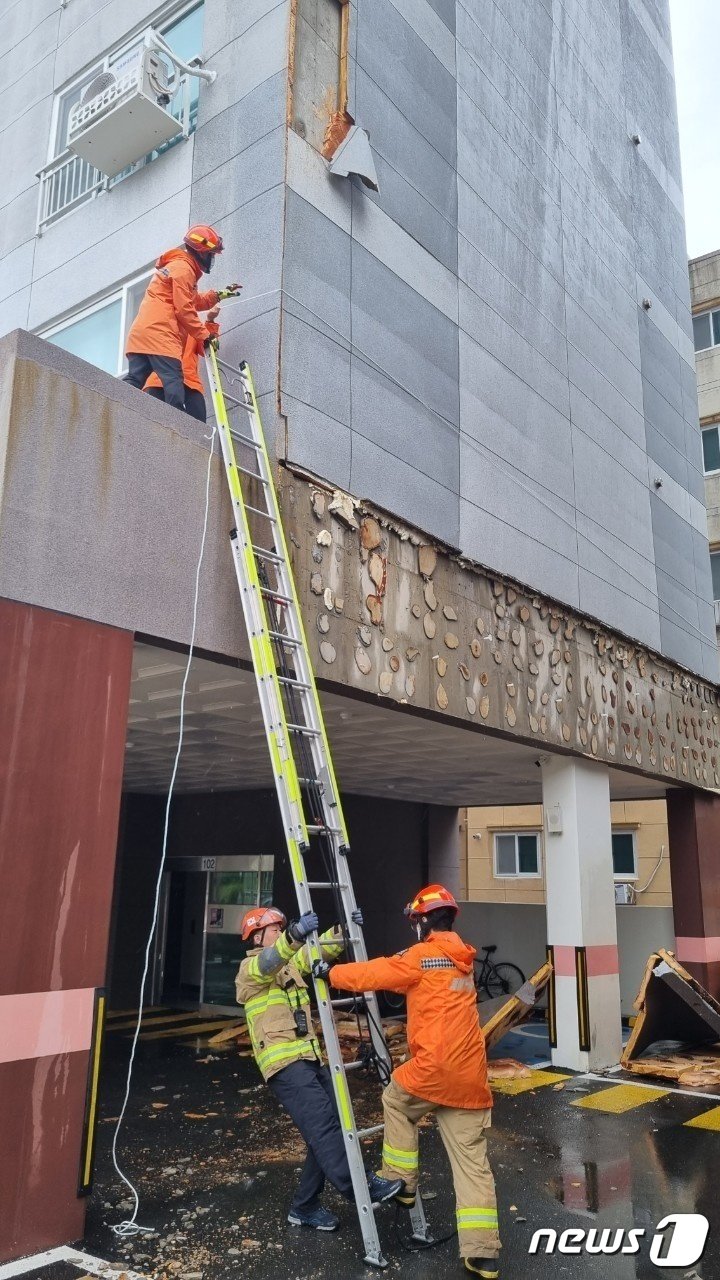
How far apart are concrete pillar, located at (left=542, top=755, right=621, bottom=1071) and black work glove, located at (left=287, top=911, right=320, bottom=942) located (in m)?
6.45

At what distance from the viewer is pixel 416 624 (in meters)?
8.45

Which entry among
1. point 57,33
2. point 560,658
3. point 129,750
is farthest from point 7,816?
point 57,33

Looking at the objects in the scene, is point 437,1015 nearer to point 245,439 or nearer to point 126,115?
point 245,439

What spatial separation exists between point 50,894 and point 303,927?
4.54 ft

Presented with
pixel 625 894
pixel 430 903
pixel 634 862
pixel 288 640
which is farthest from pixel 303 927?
pixel 634 862

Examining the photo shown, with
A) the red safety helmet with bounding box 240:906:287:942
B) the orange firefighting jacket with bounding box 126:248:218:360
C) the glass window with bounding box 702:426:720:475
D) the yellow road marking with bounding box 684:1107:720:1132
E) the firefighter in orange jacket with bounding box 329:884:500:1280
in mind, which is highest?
the glass window with bounding box 702:426:720:475

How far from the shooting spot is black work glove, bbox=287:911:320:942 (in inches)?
199

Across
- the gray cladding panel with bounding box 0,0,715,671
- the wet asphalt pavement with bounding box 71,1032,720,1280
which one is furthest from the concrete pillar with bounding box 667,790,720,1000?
the wet asphalt pavement with bounding box 71,1032,720,1280

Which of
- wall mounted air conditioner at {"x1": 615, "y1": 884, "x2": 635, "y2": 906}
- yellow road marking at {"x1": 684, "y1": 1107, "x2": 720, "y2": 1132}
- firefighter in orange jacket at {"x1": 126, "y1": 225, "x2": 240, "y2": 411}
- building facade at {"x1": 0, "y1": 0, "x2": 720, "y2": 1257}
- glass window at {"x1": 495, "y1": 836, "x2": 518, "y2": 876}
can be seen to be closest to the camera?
building facade at {"x1": 0, "y1": 0, "x2": 720, "y2": 1257}

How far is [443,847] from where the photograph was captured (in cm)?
1712

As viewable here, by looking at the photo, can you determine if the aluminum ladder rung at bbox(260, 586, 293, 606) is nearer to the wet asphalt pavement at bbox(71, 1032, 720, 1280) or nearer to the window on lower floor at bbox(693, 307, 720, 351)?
the wet asphalt pavement at bbox(71, 1032, 720, 1280)

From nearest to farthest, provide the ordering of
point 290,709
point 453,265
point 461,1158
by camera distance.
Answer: point 461,1158, point 290,709, point 453,265

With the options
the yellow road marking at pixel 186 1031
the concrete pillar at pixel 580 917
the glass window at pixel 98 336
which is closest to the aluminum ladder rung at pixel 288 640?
the glass window at pixel 98 336

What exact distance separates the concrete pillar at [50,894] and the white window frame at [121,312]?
13.1 ft
